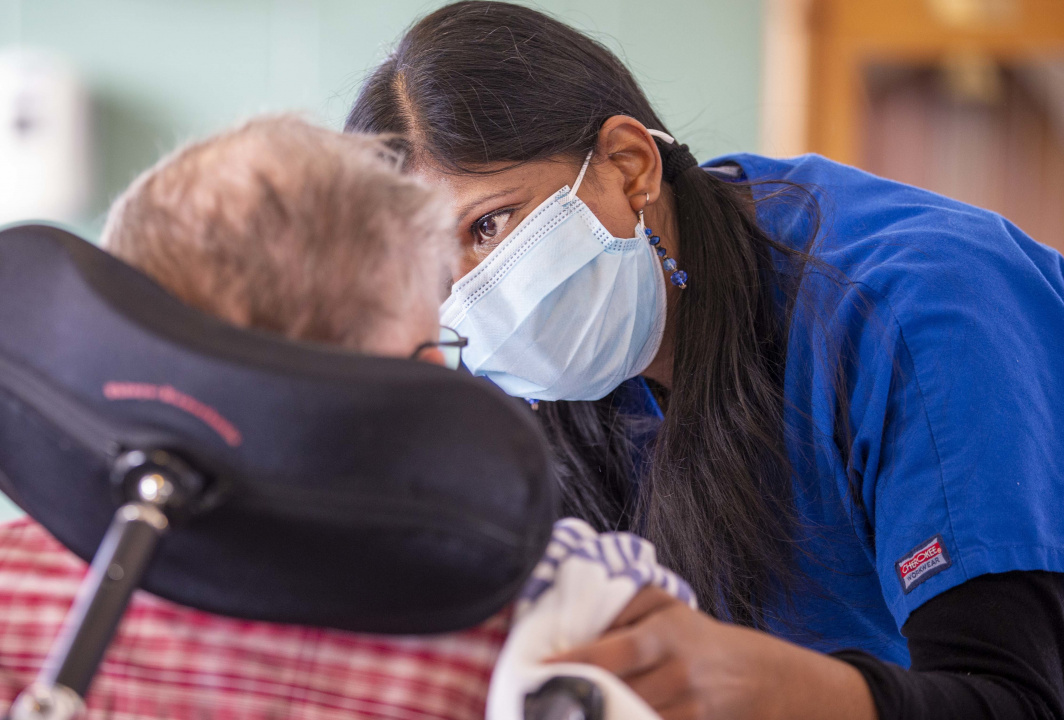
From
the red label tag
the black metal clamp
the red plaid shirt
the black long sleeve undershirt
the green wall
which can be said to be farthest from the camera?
the green wall

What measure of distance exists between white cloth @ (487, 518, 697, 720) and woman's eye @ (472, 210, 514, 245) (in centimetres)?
51

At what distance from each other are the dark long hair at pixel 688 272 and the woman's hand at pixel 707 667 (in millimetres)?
346

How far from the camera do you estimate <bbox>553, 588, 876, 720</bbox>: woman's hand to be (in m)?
0.48

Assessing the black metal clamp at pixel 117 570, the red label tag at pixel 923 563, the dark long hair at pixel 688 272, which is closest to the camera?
the black metal clamp at pixel 117 570

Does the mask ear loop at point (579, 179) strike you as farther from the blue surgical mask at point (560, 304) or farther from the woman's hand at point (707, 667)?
the woman's hand at point (707, 667)

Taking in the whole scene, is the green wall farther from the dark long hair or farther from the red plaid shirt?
the red plaid shirt

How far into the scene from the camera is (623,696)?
45cm

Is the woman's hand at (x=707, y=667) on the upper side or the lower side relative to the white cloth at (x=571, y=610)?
lower

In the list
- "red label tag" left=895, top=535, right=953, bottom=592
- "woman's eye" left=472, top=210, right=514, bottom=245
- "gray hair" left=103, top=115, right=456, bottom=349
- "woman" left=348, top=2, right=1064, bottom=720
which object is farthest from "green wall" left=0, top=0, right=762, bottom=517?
"gray hair" left=103, top=115, right=456, bottom=349

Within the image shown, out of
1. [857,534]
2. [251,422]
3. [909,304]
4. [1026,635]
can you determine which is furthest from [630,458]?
[251,422]

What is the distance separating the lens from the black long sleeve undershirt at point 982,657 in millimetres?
625

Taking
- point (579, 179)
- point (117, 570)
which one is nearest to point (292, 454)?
point (117, 570)

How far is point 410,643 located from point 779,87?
92.5 inches

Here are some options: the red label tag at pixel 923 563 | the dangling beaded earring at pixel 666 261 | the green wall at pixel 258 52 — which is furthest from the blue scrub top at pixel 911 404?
the green wall at pixel 258 52
